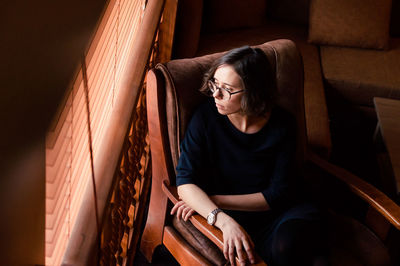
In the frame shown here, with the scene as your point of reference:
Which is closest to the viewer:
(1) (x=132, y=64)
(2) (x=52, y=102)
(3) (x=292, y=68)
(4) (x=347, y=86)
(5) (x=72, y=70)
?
(2) (x=52, y=102)

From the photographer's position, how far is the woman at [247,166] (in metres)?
1.43

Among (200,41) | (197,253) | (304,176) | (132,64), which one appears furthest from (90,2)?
(200,41)

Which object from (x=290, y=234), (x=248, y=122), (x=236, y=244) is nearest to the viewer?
(x=236, y=244)

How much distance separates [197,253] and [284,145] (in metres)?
0.55

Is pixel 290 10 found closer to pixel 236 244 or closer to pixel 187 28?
pixel 187 28

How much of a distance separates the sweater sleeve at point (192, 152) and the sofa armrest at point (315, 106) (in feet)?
2.83

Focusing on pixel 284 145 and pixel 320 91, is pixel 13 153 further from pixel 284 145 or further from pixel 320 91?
pixel 320 91

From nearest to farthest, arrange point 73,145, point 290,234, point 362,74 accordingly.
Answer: point 73,145, point 290,234, point 362,74

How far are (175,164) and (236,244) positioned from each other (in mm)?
437

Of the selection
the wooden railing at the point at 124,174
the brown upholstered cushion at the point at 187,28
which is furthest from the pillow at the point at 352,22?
the wooden railing at the point at 124,174

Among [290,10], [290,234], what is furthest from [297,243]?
[290,10]

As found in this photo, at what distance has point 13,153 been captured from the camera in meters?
0.94

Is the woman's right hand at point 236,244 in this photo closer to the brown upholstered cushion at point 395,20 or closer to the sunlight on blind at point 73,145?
the sunlight on blind at point 73,145

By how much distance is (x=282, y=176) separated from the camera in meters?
1.57
